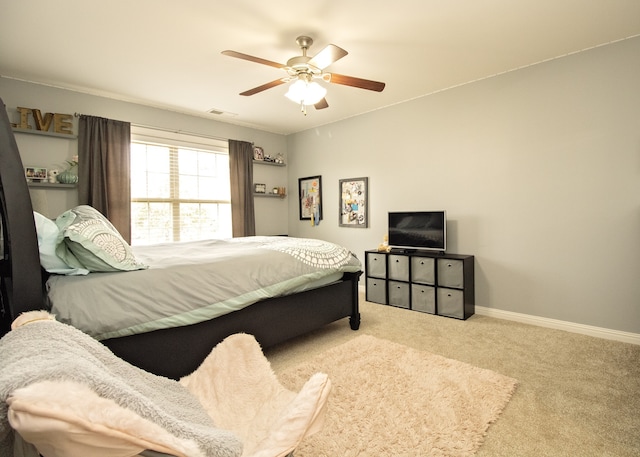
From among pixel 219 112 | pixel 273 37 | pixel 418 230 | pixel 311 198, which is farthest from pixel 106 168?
pixel 418 230

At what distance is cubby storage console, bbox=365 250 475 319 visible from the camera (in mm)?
3389

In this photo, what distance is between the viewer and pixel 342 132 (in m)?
4.78

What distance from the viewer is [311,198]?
17.2 feet

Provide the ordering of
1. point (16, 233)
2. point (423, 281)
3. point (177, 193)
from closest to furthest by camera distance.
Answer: point (16, 233), point (423, 281), point (177, 193)

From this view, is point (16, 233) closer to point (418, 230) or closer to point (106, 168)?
point (106, 168)

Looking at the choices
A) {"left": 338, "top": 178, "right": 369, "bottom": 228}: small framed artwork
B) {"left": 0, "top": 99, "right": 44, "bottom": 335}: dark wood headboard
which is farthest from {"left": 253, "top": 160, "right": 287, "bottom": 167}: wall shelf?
{"left": 0, "top": 99, "right": 44, "bottom": 335}: dark wood headboard

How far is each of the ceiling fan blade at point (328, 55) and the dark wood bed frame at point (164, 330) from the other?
1.77 metres

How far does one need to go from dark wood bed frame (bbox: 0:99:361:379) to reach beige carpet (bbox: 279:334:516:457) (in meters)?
0.36

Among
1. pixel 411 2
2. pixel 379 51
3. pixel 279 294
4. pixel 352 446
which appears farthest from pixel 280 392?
pixel 379 51

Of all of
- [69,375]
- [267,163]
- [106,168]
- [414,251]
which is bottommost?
[414,251]

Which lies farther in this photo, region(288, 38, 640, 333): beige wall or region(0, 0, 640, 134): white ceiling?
region(288, 38, 640, 333): beige wall

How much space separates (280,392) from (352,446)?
651 mm

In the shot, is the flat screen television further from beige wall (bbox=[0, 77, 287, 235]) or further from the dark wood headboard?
the dark wood headboard

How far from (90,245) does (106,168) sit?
234cm
